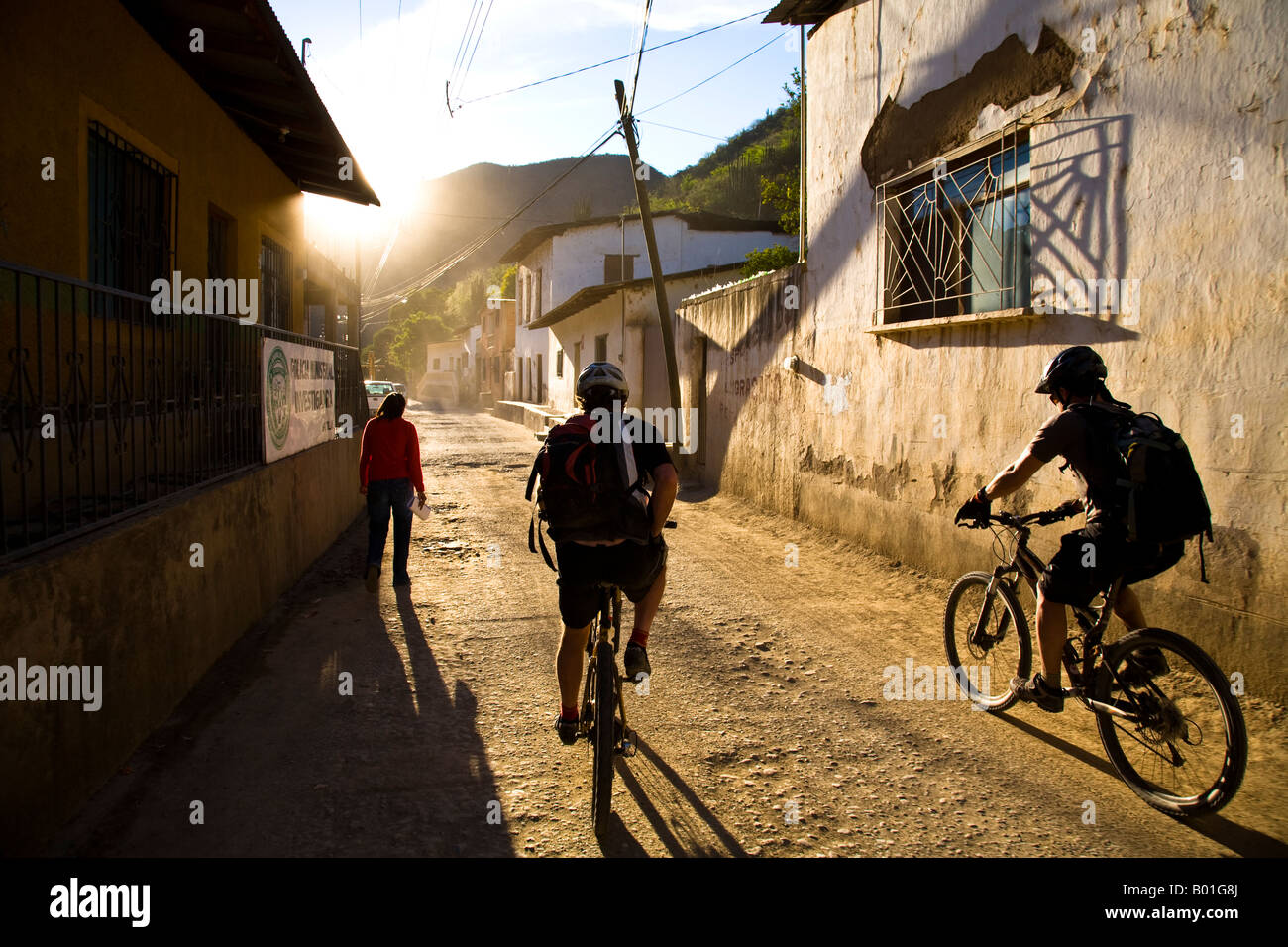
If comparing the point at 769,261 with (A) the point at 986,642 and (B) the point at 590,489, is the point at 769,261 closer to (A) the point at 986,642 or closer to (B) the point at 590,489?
(A) the point at 986,642

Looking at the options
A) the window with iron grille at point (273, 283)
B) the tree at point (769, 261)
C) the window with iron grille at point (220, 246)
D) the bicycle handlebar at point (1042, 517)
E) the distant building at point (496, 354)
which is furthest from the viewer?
the distant building at point (496, 354)

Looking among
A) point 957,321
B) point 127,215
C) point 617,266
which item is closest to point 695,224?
point 617,266

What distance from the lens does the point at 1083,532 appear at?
3732mm

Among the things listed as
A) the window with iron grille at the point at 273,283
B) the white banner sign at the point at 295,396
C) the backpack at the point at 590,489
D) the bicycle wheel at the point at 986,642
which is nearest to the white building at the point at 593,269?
the window with iron grille at the point at 273,283

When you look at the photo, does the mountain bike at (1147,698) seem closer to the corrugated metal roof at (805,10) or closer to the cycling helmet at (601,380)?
the cycling helmet at (601,380)

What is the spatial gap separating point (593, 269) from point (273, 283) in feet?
69.9

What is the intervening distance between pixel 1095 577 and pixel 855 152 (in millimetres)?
6220

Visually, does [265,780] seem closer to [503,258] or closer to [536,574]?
[536,574]

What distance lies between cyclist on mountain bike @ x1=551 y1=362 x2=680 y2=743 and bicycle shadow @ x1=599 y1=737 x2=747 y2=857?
1.22 ft

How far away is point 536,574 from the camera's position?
7.56 m

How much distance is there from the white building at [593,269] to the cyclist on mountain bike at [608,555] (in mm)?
17155

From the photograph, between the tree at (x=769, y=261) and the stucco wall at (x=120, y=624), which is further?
the tree at (x=769, y=261)

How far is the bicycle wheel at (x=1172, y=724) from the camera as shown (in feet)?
10.4

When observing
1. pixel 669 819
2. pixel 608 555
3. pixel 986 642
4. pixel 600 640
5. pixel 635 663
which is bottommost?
pixel 669 819
